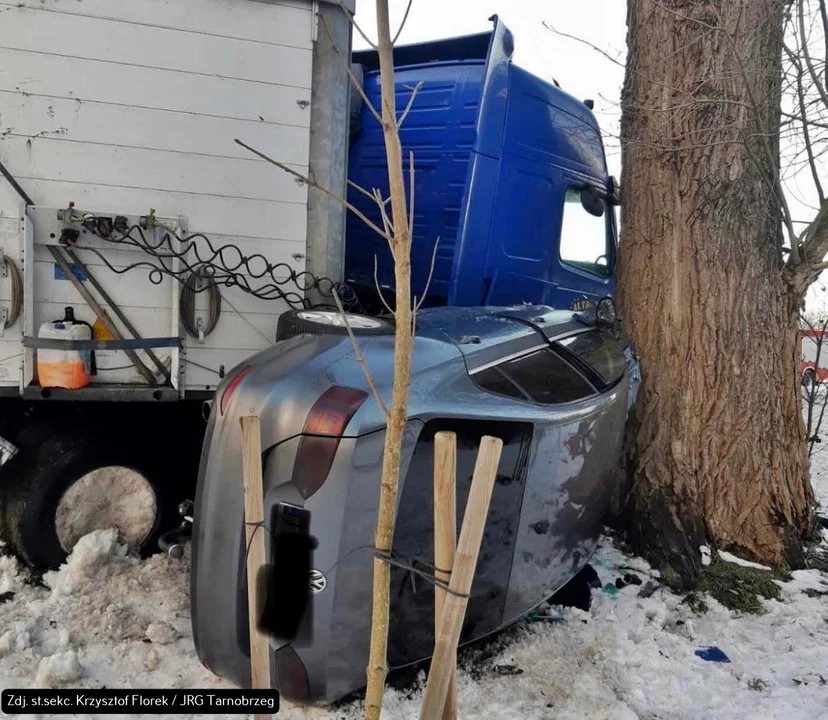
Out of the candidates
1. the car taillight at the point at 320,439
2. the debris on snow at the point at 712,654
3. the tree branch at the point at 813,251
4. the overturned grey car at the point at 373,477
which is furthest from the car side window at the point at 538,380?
the tree branch at the point at 813,251

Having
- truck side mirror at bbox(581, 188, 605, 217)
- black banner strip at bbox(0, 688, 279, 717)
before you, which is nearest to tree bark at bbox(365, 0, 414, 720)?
black banner strip at bbox(0, 688, 279, 717)

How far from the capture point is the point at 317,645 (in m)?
2.30

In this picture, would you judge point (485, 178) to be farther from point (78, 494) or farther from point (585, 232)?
point (78, 494)

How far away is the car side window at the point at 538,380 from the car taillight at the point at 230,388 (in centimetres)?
91

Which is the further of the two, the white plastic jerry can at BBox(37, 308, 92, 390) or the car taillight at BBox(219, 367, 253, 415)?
the white plastic jerry can at BBox(37, 308, 92, 390)

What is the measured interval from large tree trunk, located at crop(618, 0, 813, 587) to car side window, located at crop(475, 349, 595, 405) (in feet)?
3.44

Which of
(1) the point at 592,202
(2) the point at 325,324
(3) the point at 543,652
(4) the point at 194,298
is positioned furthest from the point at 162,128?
(1) the point at 592,202

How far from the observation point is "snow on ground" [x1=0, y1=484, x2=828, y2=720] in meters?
2.62

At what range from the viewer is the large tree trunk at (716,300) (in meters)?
3.86

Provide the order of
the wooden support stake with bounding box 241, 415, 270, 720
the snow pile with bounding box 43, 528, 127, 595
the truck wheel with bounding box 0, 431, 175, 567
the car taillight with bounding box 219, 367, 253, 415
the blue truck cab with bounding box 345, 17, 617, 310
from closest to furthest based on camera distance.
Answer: the wooden support stake with bounding box 241, 415, 270, 720
the car taillight with bounding box 219, 367, 253, 415
the snow pile with bounding box 43, 528, 127, 595
the truck wheel with bounding box 0, 431, 175, 567
the blue truck cab with bounding box 345, 17, 617, 310

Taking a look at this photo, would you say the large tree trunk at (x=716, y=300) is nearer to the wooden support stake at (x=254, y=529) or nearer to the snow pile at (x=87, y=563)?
the wooden support stake at (x=254, y=529)

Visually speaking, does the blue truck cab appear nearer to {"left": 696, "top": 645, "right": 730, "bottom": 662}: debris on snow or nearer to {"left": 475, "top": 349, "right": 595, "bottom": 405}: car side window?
{"left": 475, "top": 349, "right": 595, "bottom": 405}: car side window

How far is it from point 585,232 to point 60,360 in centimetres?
395

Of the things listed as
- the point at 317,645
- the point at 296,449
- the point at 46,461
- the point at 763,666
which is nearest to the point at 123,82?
the point at 46,461
